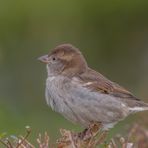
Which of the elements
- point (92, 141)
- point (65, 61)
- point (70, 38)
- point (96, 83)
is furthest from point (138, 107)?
point (70, 38)

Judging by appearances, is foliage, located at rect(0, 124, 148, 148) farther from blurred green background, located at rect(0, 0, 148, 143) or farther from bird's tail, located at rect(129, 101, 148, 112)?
blurred green background, located at rect(0, 0, 148, 143)

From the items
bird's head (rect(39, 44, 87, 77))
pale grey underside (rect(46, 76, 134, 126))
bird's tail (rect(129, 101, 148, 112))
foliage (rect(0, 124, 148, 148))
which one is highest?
foliage (rect(0, 124, 148, 148))

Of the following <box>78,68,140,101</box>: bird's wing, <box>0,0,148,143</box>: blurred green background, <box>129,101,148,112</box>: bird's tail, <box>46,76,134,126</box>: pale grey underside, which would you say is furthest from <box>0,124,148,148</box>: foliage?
<box>0,0,148,143</box>: blurred green background

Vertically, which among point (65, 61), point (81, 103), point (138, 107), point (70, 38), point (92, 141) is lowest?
point (70, 38)

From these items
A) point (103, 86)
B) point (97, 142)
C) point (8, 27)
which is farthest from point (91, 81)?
point (8, 27)

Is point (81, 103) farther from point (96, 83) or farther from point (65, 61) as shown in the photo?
point (65, 61)
